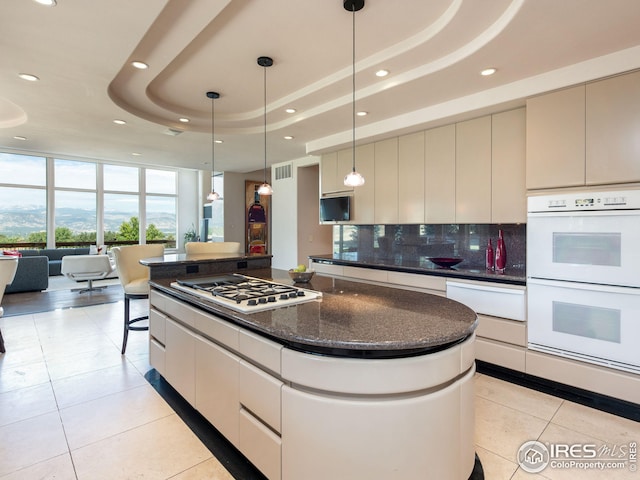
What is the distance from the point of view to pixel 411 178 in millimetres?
4051

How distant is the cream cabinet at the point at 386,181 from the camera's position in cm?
424

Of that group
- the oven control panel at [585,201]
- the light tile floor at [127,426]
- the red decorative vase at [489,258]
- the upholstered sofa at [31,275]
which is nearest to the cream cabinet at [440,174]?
the red decorative vase at [489,258]

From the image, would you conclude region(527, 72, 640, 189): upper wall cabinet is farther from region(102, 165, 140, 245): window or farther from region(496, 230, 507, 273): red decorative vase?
region(102, 165, 140, 245): window

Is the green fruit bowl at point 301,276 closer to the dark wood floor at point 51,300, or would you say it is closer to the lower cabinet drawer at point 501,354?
the lower cabinet drawer at point 501,354

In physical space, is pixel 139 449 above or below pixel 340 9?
below

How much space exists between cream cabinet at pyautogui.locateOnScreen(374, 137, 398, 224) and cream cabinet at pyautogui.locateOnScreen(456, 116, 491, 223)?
0.83 m

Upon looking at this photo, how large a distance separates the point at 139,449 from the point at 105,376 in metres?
1.26

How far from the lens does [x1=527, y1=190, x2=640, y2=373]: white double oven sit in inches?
92.7

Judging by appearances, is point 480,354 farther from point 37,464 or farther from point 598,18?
point 37,464

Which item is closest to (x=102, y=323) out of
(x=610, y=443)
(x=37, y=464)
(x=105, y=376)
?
(x=105, y=376)

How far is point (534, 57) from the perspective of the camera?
2.55m

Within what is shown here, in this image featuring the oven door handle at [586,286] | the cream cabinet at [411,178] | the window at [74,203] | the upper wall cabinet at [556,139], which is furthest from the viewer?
the window at [74,203]

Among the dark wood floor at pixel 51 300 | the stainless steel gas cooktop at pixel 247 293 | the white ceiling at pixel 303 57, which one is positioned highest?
the white ceiling at pixel 303 57

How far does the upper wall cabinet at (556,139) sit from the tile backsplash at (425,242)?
0.80 m
